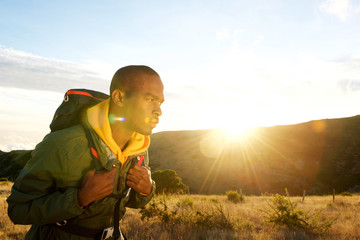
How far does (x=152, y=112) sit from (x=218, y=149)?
5897 cm

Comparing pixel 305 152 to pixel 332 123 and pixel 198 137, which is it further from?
pixel 198 137

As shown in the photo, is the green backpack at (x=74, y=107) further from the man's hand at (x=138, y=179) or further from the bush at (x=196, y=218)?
the bush at (x=196, y=218)

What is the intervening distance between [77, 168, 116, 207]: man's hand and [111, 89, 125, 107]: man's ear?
501 millimetres

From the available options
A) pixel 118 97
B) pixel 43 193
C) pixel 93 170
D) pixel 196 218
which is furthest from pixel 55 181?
pixel 196 218

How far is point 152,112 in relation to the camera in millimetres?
1735

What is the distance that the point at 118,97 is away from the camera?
174cm

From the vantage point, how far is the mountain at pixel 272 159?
44.8 m

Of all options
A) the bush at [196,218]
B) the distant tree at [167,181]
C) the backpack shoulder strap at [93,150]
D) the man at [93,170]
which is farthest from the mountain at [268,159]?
the backpack shoulder strap at [93,150]

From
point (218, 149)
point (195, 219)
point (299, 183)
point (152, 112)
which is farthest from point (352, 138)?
point (152, 112)

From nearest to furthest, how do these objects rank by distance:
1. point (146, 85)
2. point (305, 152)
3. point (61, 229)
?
point (61, 229) < point (146, 85) < point (305, 152)

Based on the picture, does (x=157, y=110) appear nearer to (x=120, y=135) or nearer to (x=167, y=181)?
(x=120, y=135)

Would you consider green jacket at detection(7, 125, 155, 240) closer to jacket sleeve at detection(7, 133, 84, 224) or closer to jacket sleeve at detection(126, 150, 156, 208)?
jacket sleeve at detection(7, 133, 84, 224)

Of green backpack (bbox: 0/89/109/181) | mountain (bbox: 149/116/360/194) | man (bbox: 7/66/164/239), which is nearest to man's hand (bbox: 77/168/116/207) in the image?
man (bbox: 7/66/164/239)

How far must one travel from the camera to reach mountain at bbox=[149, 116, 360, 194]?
44.8m
